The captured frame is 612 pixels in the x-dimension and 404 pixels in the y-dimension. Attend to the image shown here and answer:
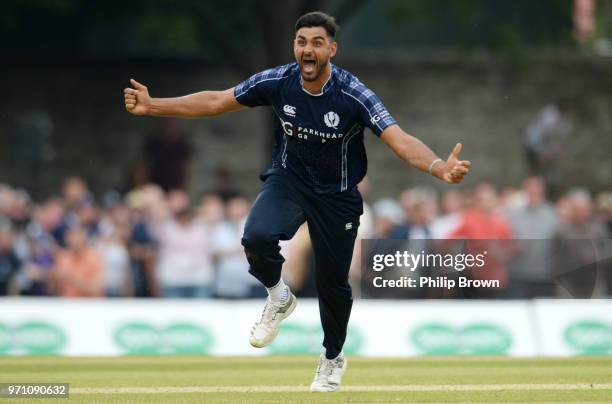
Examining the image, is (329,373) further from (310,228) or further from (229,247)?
(229,247)

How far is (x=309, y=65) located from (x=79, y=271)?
8.88 m

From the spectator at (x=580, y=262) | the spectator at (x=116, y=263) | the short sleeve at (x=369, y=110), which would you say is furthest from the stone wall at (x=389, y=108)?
the short sleeve at (x=369, y=110)

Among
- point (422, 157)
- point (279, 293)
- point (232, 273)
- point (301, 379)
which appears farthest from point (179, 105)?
point (232, 273)

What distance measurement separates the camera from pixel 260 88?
33.7ft

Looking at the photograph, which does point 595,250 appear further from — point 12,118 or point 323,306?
point 12,118

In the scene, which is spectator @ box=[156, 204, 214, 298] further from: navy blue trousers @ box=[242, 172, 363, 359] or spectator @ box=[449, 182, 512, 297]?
navy blue trousers @ box=[242, 172, 363, 359]

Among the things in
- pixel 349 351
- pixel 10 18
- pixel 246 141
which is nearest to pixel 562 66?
pixel 246 141

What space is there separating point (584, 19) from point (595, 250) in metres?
13.1

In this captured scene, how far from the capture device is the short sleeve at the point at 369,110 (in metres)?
9.85

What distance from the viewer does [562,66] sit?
27.3 metres

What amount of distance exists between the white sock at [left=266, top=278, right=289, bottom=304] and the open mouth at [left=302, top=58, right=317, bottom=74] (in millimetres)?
1729

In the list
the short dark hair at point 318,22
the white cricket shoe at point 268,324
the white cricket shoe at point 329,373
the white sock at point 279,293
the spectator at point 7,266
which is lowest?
the white cricket shoe at point 329,373

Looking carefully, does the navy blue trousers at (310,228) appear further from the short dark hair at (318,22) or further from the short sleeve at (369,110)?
the short dark hair at (318,22)

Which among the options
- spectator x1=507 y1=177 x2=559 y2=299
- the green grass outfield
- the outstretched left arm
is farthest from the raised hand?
spectator x1=507 y1=177 x2=559 y2=299
